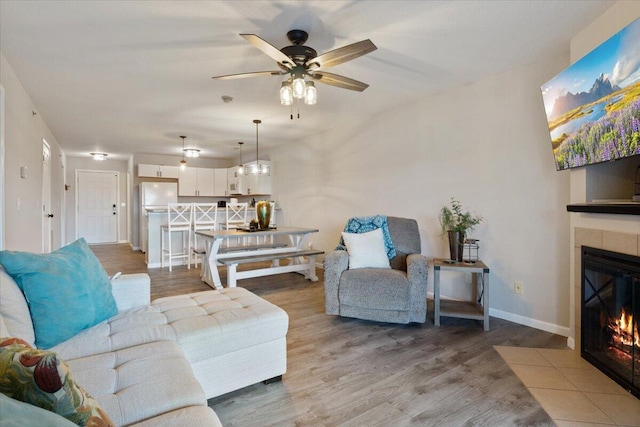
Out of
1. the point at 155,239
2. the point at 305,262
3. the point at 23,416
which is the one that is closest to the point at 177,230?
the point at 155,239

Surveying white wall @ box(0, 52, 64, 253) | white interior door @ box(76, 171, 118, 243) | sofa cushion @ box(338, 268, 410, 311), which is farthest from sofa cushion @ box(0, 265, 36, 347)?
white interior door @ box(76, 171, 118, 243)

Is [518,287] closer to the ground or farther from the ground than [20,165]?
closer to the ground

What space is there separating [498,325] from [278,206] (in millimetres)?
4656

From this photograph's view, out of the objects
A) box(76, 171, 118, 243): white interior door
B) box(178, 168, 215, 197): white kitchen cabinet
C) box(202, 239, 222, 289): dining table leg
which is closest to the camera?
box(202, 239, 222, 289): dining table leg

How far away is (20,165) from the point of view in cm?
313

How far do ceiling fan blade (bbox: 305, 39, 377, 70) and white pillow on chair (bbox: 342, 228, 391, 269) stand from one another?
1.67 m

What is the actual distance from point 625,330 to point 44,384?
2.71 m

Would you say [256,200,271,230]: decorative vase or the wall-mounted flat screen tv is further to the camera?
[256,200,271,230]: decorative vase

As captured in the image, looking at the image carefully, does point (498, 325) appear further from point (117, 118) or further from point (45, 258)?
point (117, 118)

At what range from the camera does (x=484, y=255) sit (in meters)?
3.19

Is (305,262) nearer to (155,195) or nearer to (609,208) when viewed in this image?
(609,208)

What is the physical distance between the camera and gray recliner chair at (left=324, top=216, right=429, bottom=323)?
279 centimetres

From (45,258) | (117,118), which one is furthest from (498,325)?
(117,118)

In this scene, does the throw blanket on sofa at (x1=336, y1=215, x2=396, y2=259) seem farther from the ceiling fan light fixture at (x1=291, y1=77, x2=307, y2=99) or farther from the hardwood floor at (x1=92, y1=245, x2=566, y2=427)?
the ceiling fan light fixture at (x1=291, y1=77, x2=307, y2=99)
